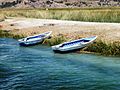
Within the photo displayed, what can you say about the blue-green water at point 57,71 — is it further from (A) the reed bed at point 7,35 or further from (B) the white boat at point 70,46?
(A) the reed bed at point 7,35

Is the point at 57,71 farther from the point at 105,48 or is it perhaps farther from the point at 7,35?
the point at 7,35

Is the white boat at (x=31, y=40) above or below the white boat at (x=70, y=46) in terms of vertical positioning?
below

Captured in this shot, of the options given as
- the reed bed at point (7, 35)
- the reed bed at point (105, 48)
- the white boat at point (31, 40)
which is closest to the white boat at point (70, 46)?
the reed bed at point (105, 48)

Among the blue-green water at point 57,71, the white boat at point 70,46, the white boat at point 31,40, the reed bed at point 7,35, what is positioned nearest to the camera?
the blue-green water at point 57,71

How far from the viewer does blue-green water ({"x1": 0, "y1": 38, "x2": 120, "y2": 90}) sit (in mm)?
25475

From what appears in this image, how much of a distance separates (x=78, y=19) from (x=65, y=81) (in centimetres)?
5700

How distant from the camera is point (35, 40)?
47.1 meters

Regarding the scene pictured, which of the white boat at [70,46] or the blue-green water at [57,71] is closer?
the blue-green water at [57,71]

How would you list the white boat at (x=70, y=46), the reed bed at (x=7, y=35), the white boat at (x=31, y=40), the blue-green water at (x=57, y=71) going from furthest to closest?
1. the reed bed at (x=7, y=35)
2. the white boat at (x=31, y=40)
3. the white boat at (x=70, y=46)
4. the blue-green water at (x=57, y=71)

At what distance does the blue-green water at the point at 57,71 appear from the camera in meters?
25.5

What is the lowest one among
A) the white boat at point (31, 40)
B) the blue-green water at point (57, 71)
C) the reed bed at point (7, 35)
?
the reed bed at point (7, 35)

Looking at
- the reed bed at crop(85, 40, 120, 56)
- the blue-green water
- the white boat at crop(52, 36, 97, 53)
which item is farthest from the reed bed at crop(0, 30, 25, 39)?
the reed bed at crop(85, 40, 120, 56)

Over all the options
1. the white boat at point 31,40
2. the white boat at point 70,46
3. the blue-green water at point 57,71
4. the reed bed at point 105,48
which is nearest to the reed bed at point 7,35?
the white boat at point 31,40

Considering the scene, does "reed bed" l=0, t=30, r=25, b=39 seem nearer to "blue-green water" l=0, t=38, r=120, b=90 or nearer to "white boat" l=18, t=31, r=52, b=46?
"white boat" l=18, t=31, r=52, b=46
